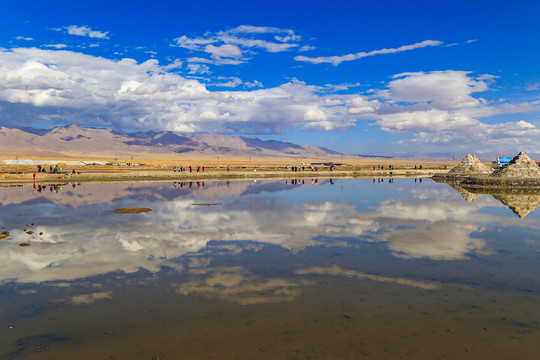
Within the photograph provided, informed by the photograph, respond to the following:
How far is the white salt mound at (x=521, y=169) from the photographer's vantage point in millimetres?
55125

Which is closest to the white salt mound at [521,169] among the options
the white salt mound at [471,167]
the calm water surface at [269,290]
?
the white salt mound at [471,167]

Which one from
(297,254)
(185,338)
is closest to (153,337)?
(185,338)

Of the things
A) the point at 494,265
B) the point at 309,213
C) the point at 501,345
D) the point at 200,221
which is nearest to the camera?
the point at 501,345

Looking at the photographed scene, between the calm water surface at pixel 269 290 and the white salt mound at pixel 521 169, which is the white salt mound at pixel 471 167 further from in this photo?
the calm water surface at pixel 269 290

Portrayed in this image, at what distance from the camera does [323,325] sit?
9102 millimetres

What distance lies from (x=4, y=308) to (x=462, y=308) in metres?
13.2

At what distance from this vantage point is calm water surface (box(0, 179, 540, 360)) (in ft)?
27.1

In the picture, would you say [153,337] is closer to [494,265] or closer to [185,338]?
[185,338]

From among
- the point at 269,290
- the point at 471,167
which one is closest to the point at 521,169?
the point at 471,167

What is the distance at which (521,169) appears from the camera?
55844 mm

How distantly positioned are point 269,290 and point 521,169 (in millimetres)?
60004

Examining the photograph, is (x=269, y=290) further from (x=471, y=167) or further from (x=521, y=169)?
(x=471, y=167)

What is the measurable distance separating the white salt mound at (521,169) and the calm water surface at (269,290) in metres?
39.2

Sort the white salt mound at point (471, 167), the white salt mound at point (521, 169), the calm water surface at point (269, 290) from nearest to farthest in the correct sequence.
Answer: the calm water surface at point (269, 290) < the white salt mound at point (521, 169) < the white salt mound at point (471, 167)
